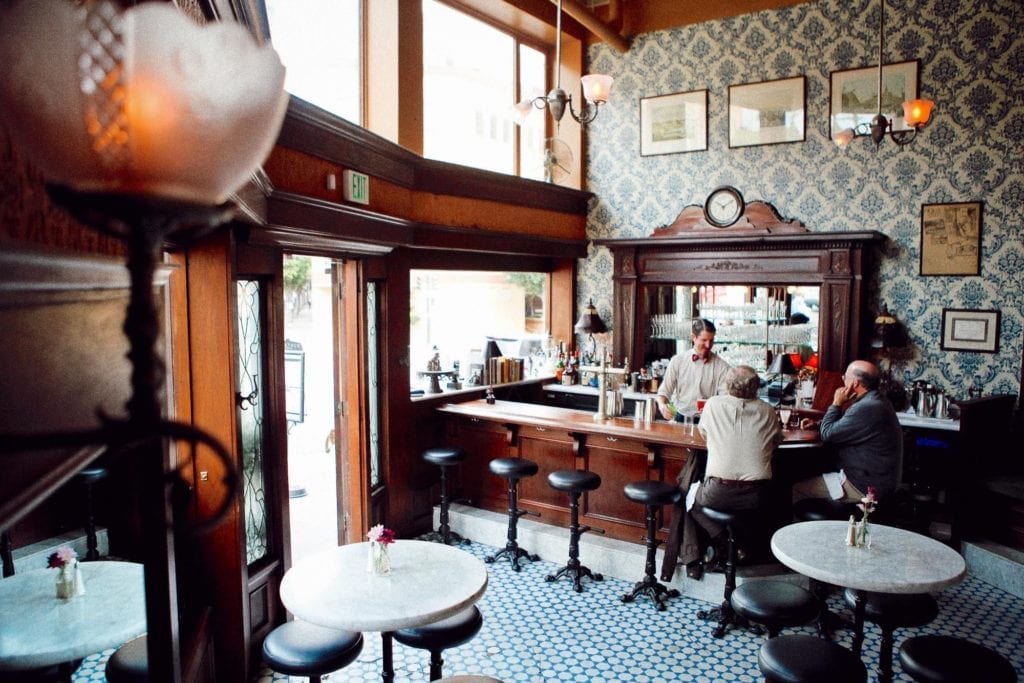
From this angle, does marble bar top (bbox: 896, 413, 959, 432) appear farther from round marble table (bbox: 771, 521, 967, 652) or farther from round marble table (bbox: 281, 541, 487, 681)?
round marble table (bbox: 281, 541, 487, 681)

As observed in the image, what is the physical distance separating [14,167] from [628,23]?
28.9 ft

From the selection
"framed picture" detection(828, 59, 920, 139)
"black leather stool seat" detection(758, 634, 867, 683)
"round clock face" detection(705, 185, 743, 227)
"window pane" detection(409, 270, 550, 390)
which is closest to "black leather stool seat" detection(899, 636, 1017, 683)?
"black leather stool seat" detection(758, 634, 867, 683)

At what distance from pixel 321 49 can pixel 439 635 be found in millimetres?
4861

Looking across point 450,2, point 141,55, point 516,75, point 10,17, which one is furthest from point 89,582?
point 516,75

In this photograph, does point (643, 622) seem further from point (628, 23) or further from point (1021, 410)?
point (628, 23)

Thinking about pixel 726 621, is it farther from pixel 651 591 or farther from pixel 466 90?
pixel 466 90

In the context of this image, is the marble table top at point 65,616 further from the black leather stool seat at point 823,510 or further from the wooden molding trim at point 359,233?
the black leather stool seat at point 823,510

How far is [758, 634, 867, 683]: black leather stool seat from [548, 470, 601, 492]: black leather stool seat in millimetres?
2440

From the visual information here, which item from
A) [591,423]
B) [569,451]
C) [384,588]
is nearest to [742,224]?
[591,423]

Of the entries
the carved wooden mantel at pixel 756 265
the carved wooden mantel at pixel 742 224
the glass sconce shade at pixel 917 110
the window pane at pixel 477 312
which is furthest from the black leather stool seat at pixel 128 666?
the carved wooden mantel at pixel 742 224

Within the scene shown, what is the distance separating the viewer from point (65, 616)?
125 inches

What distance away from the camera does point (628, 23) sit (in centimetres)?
890

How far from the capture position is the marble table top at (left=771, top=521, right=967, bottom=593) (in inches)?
141

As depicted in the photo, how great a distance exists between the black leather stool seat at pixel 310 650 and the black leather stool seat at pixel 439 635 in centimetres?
27
